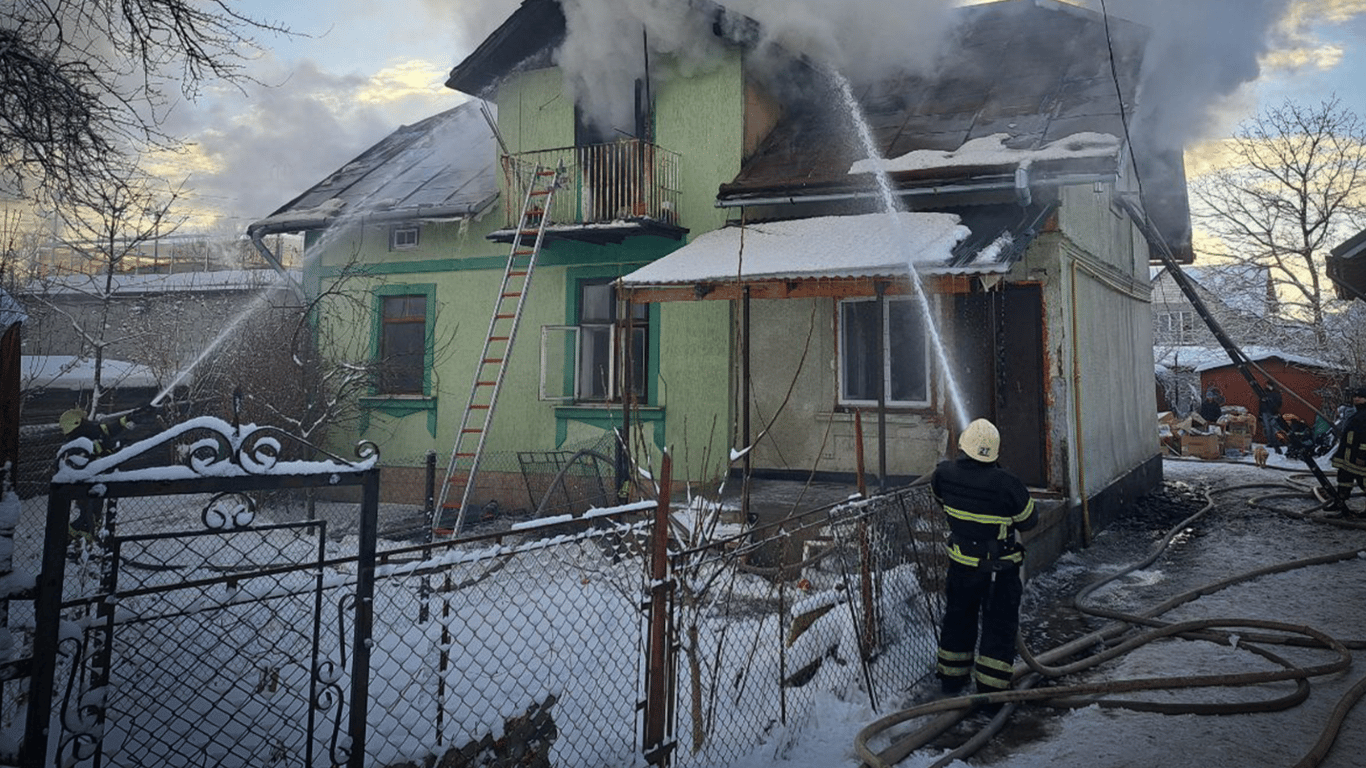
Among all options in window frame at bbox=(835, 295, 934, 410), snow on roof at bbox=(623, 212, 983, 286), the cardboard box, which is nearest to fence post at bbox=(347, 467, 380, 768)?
snow on roof at bbox=(623, 212, 983, 286)

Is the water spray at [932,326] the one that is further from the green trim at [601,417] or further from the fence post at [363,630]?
the fence post at [363,630]

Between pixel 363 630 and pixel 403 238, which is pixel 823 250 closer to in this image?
pixel 363 630

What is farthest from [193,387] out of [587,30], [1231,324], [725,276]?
[1231,324]

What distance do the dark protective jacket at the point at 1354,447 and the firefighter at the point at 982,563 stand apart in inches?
315

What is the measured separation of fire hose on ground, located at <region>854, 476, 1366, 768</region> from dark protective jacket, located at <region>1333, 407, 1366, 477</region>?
215 inches

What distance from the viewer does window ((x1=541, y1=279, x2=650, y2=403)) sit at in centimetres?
1149

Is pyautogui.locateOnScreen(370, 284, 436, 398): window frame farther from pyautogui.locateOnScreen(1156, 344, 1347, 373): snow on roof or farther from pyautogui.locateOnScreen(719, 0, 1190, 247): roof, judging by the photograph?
pyautogui.locateOnScreen(1156, 344, 1347, 373): snow on roof

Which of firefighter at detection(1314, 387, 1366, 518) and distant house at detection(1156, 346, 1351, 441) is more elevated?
distant house at detection(1156, 346, 1351, 441)

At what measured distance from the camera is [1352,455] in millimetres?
10117

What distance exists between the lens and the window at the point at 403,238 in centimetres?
1295

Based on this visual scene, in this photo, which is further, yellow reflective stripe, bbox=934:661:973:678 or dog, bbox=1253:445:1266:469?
dog, bbox=1253:445:1266:469

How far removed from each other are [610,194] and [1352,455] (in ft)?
33.1

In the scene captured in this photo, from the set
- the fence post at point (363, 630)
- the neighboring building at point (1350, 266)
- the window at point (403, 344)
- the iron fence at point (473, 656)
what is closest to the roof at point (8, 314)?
the iron fence at point (473, 656)

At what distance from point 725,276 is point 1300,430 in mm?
9976
